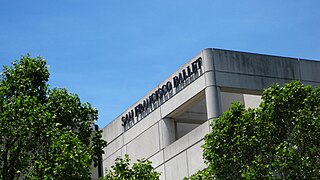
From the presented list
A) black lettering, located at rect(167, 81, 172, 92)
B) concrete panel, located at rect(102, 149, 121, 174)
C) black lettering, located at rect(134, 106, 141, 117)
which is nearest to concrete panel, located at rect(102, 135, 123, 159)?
concrete panel, located at rect(102, 149, 121, 174)

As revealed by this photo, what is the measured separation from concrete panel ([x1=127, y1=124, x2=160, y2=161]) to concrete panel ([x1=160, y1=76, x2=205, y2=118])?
57.0 inches

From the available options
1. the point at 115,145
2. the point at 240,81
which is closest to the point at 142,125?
the point at 115,145

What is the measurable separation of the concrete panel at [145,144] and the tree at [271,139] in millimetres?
15036

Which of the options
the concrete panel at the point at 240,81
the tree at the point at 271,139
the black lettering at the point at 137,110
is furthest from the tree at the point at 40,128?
the black lettering at the point at 137,110

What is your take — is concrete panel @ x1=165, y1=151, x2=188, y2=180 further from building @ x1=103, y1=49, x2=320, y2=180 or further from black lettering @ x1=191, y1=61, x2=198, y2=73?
black lettering @ x1=191, y1=61, x2=198, y2=73

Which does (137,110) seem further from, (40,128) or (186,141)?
(40,128)

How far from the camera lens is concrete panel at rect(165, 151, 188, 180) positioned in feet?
129

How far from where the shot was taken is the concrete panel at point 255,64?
127 feet

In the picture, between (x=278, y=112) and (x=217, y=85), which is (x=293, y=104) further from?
(x=217, y=85)

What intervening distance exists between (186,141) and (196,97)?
8.18 feet

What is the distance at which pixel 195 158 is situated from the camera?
38281mm

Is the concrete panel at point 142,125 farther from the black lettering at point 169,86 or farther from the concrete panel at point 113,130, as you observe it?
the black lettering at point 169,86

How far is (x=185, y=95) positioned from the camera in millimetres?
40000

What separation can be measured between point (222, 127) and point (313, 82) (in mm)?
14851
